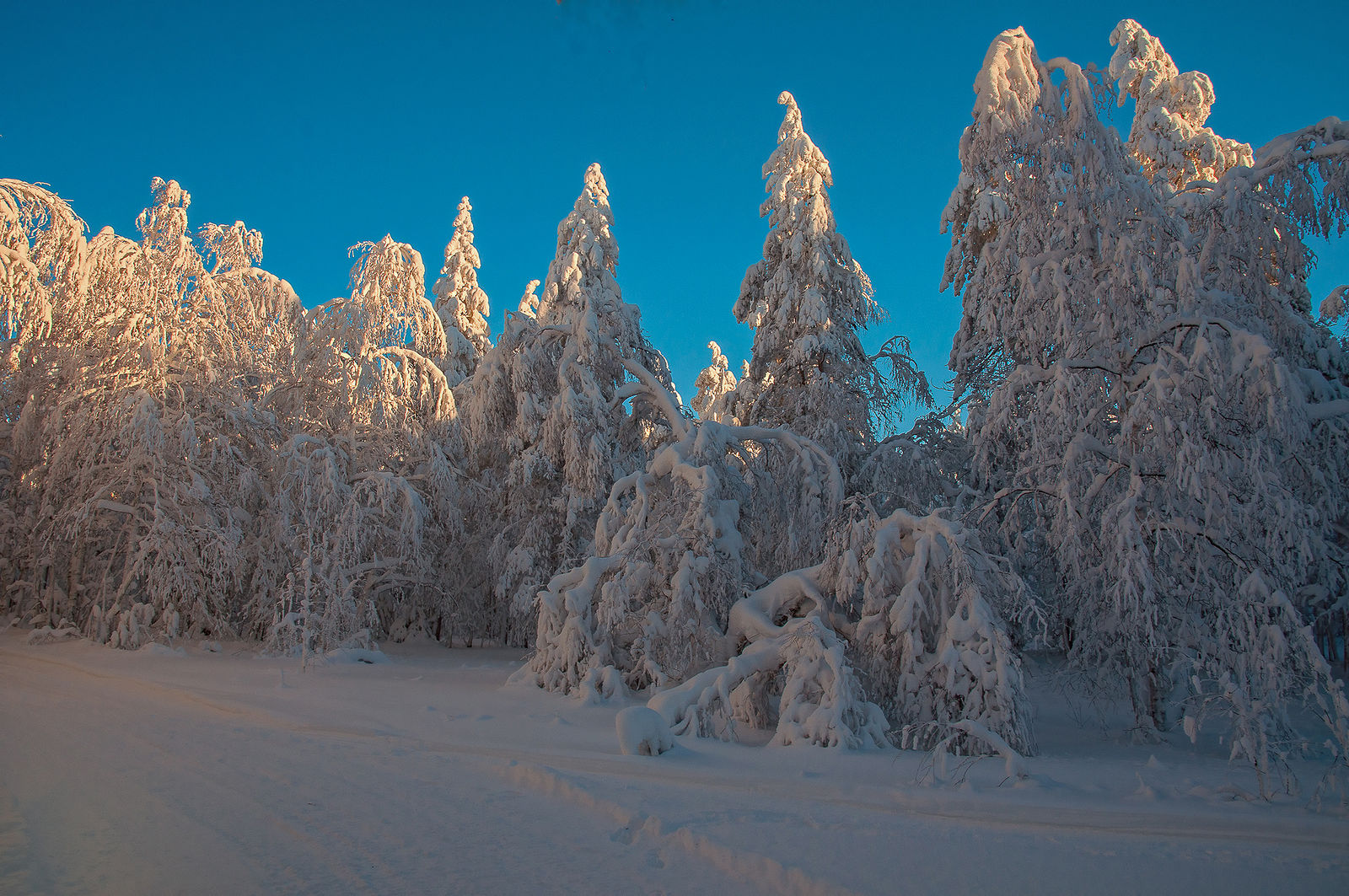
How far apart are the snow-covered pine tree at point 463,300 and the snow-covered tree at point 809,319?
950cm

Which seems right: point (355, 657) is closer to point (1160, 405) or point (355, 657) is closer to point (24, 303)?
point (24, 303)

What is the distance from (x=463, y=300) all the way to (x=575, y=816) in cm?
2218

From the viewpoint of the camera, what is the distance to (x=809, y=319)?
625 inches

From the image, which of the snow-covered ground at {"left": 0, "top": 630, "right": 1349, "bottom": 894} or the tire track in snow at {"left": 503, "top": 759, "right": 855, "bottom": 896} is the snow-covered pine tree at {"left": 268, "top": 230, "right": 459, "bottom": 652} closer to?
the snow-covered ground at {"left": 0, "top": 630, "right": 1349, "bottom": 894}

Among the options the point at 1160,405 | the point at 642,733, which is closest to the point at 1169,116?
the point at 1160,405

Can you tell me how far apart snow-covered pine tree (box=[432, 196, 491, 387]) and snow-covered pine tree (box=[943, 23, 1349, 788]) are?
1671 centimetres

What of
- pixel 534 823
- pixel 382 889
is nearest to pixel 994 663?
pixel 534 823

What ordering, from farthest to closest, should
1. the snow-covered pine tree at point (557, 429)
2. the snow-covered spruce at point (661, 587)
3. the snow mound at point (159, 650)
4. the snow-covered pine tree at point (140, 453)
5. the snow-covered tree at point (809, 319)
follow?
1. the snow-covered tree at point (809, 319)
2. the snow-covered pine tree at point (557, 429)
3. the snow-covered pine tree at point (140, 453)
4. the snow mound at point (159, 650)
5. the snow-covered spruce at point (661, 587)

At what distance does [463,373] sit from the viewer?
23.2 m

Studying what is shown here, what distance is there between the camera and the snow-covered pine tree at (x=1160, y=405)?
6.65m

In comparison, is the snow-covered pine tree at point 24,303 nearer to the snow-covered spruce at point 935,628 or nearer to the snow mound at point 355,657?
the snow mound at point 355,657

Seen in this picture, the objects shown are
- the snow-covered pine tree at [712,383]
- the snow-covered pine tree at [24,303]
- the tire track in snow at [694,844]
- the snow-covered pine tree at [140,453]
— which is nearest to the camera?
the tire track in snow at [694,844]

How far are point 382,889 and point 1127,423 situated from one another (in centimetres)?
718

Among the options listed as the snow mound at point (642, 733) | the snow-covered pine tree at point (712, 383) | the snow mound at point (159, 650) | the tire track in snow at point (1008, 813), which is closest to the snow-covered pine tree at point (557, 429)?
the snow mound at point (159, 650)
